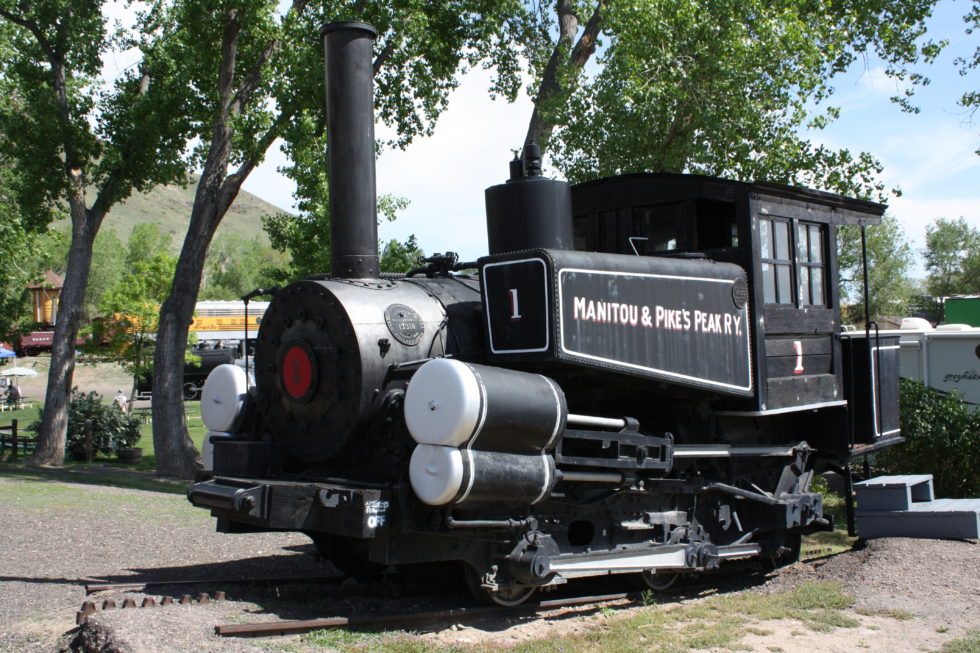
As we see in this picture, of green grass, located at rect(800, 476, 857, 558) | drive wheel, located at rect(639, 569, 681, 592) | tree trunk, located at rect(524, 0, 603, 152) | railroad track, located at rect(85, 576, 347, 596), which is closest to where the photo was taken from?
railroad track, located at rect(85, 576, 347, 596)

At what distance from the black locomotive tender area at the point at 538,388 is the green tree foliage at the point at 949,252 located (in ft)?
205

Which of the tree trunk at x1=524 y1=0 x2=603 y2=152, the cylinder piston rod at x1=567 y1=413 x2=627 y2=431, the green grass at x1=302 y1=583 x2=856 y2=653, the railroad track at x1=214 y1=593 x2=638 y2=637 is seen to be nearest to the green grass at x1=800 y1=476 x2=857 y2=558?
the green grass at x1=302 y1=583 x2=856 y2=653

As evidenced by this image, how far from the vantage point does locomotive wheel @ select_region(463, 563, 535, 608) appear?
593cm

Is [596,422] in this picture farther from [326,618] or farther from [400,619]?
[326,618]

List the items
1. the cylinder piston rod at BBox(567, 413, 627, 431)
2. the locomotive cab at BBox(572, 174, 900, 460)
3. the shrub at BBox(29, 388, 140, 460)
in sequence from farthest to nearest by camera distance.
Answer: the shrub at BBox(29, 388, 140, 460), the locomotive cab at BBox(572, 174, 900, 460), the cylinder piston rod at BBox(567, 413, 627, 431)

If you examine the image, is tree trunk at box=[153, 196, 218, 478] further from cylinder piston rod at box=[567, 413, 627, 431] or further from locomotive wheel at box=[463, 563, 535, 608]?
cylinder piston rod at box=[567, 413, 627, 431]

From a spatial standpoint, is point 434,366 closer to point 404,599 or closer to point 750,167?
point 404,599

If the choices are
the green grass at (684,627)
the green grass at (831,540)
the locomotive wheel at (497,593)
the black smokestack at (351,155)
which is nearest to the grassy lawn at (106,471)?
the black smokestack at (351,155)

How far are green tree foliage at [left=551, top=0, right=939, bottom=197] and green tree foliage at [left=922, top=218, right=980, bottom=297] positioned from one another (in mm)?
56853

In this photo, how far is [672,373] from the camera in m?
6.29

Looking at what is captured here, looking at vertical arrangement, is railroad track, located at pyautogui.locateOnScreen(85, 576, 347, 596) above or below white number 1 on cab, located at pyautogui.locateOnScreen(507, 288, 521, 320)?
below

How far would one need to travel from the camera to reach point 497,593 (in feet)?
19.6

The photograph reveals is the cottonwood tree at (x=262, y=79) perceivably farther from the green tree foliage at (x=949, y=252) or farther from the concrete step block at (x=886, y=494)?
the green tree foliage at (x=949, y=252)

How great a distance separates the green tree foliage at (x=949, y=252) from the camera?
210ft
